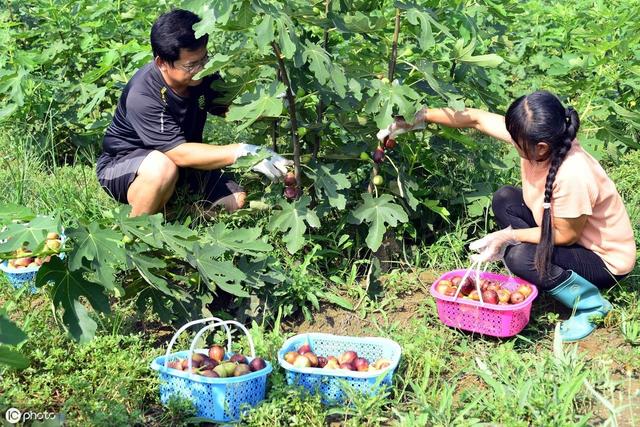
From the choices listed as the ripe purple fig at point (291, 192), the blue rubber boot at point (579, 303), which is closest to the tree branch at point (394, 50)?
the ripe purple fig at point (291, 192)

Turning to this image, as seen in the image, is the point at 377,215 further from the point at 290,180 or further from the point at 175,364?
the point at 175,364

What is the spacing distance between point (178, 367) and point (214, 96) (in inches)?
68.7

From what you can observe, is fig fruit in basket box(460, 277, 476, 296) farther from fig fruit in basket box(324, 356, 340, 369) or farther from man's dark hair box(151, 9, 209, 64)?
man's dark hair box(151, 9, 209, 64)

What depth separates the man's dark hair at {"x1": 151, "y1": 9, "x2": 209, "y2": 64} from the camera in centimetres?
406

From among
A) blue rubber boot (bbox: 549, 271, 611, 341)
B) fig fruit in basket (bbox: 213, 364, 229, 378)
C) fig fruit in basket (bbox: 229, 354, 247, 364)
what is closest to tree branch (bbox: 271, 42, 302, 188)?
fig fruit in basket (bbox: 229, 354, 247, 364)

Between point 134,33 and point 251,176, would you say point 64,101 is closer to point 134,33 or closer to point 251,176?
point 134,33

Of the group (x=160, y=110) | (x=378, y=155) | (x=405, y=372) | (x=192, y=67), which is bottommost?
(x=405, y=372)

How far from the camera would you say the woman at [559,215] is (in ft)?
11.7

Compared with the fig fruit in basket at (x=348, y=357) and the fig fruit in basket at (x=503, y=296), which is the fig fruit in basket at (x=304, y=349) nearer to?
the fig fruit in basket at (x=348, y=357)

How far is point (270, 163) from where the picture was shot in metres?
4.03

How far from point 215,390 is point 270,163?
4.25 ft

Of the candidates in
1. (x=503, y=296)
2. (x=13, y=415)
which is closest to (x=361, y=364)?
(x=503, y=296)

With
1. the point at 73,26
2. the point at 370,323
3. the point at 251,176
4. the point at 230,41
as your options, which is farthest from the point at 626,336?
the point at 73,26

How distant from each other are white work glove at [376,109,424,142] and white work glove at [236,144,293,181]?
18.5 inches
